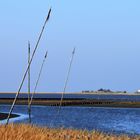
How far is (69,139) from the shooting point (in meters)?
18.5

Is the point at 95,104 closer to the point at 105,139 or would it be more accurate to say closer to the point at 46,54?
the point at 46,54

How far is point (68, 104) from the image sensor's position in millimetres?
155125

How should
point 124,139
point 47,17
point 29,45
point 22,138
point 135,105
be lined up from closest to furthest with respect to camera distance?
point 22,138
point 124,139
point 47,17
point 29,45
point 135,105

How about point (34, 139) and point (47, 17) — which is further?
point (47, 17)

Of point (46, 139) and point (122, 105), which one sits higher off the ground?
point (122, 105)

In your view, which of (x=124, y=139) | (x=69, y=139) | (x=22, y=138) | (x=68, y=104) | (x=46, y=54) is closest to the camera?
(x=22, y=138)

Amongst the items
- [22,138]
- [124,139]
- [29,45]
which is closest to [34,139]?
[22,138]

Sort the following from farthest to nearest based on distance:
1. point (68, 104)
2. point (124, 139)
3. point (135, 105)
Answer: point (68, 104)
point (135, 105)
point (124, 139)

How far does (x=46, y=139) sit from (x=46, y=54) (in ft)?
92.0

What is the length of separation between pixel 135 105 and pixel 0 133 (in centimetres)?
13102

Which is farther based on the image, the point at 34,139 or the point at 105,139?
the point at 105,139

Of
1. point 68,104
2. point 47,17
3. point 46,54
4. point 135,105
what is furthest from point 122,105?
point 47,17

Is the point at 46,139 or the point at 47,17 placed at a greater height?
the point at 47,17

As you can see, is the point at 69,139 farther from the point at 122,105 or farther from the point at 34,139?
the point at 122,105
